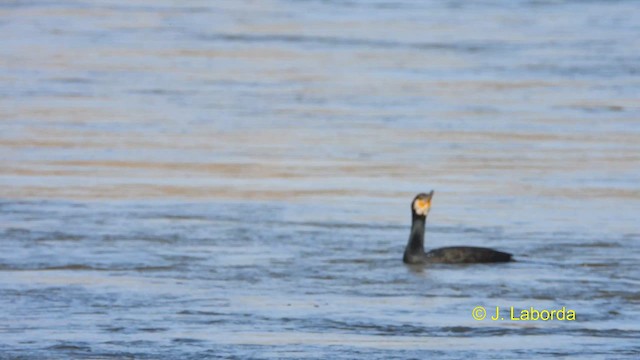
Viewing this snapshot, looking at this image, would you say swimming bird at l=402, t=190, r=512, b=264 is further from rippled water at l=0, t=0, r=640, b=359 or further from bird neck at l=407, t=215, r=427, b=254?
rippled water at l=0, t=0, r=640, b=359

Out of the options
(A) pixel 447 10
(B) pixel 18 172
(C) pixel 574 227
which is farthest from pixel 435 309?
(A) pixel 447 10

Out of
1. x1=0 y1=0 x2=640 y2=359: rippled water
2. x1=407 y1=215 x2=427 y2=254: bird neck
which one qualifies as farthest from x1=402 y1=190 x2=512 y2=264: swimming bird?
x1=0 y1=0 x2=640 y2=359: rippled water

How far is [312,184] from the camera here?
16.5 metres

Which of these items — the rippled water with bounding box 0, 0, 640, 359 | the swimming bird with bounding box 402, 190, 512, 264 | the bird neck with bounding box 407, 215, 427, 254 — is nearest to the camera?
the rippled water with bounding box 0, 0, 640, 359

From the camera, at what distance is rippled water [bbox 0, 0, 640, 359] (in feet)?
34.8

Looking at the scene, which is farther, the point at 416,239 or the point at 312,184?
the point at 312,184

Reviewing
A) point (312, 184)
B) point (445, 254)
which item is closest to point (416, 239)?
point (445, 254)

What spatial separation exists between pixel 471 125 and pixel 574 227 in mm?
5932

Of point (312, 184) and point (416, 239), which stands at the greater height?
point (312, 184)

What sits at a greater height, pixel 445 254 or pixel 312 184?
pixel 312 184

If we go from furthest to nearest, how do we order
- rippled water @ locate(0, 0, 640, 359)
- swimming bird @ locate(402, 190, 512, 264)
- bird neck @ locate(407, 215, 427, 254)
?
bird neck @ locate(407, 215, 427, 254), swimming bird @ locate(402, 190, 512, 264), rippled water @ locate(0, 0, 640, 359)

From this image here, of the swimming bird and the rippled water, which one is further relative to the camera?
the swimming bird

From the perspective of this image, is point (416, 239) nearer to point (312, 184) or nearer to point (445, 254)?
point (445, 254)

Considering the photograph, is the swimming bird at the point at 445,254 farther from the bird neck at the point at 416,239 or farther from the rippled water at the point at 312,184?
the rippled water at the point at 312,184
